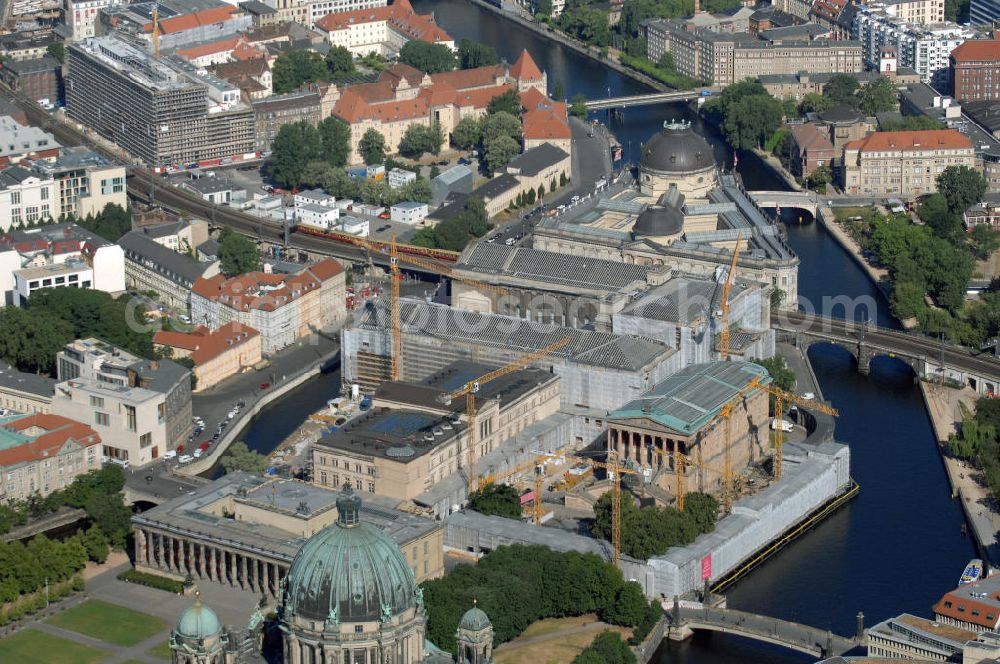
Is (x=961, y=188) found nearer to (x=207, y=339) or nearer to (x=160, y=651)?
(x=207, y=339)

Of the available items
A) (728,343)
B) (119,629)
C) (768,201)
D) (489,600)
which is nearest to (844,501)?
(728,343)

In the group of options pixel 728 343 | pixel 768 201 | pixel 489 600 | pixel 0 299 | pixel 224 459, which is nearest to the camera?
pixel 489 600

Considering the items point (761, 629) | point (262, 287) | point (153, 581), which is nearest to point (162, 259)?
point (262, 287)

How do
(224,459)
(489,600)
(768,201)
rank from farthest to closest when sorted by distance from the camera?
(768,201) → (224,459) → (489,600)

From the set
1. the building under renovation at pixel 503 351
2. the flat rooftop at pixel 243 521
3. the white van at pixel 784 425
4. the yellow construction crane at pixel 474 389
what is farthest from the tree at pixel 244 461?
the white van at pixel 784 425

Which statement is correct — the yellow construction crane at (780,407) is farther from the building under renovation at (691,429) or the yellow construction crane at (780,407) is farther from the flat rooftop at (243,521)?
the flat rooftop at (243,521)

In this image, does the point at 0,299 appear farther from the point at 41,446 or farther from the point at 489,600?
the point at 489,600
